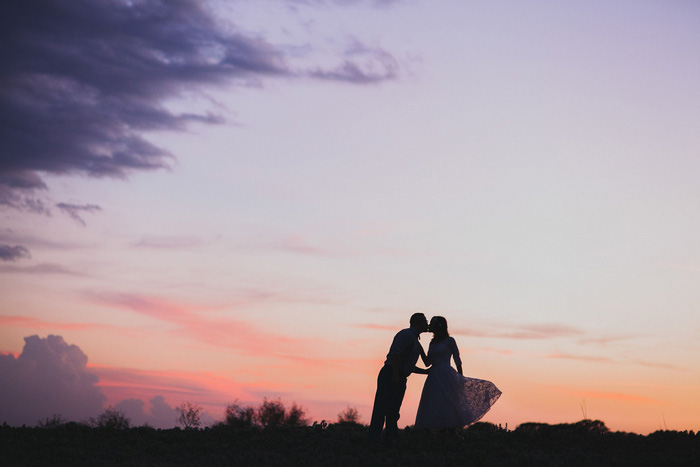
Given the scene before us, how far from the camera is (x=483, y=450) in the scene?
15109 mm

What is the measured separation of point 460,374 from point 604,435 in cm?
397

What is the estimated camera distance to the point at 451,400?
1617 cm

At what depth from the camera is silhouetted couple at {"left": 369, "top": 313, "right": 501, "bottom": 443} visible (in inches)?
617

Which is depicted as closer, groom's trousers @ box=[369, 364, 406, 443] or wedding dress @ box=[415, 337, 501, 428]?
groom's trousers @ box=[369, 364, 406, 443]

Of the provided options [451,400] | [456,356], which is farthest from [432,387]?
[456,356]

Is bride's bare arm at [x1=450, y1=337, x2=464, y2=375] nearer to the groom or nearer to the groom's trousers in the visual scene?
the groom

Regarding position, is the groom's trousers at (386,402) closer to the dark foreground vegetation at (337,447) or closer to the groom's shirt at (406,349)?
the groom's shirt at (406,349)

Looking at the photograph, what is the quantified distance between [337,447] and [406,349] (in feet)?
9.28

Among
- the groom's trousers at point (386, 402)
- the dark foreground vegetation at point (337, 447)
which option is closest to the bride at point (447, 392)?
the dark foreground vegetation at point (337, 447)

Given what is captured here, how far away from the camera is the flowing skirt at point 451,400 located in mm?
16109

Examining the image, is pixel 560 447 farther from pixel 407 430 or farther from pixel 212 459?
pixel 212 459

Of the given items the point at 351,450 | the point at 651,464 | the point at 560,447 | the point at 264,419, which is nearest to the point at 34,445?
the point at 351,450

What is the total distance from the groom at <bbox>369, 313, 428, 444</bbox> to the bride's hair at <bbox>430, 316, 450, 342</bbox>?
0.69 meters

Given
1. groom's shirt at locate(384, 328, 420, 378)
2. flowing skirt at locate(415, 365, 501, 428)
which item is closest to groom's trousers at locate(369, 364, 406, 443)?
groom's shirt at locate(384, 328, 420, 378)
